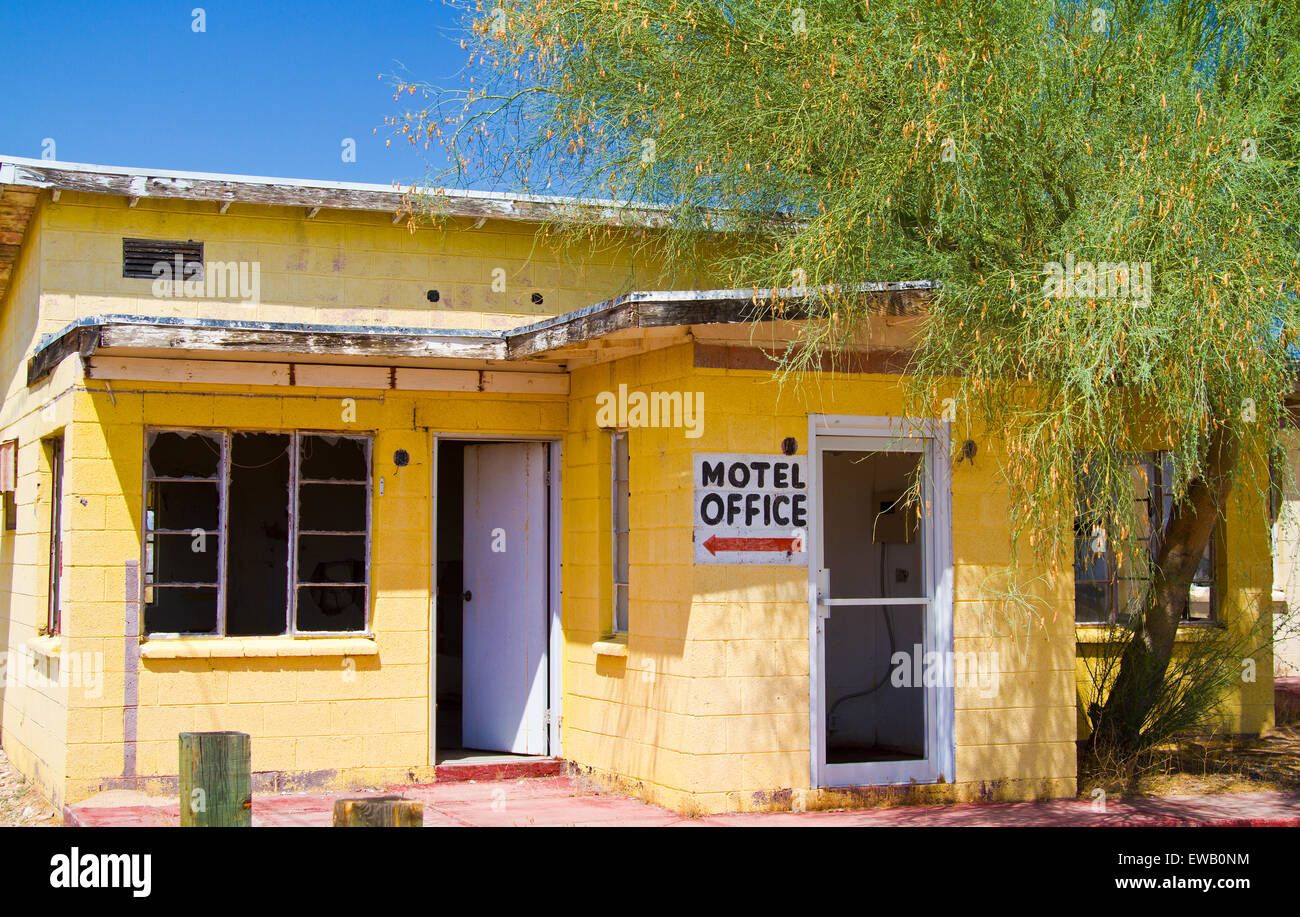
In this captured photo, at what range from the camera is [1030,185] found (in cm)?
778

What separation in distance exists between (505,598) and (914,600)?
10.6 ft

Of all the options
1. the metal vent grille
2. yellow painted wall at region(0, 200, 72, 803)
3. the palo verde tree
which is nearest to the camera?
the palo verde tree

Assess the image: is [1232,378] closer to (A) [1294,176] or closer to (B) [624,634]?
(A) [1294,176]

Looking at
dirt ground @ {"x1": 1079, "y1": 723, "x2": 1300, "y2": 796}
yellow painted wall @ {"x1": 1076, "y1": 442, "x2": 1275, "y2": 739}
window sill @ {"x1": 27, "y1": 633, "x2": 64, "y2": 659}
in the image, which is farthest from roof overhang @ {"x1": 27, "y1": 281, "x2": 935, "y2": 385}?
yellow painted wall @ {"x1": 1076, "y1": 442, "x2": 1275, "y2": 739}

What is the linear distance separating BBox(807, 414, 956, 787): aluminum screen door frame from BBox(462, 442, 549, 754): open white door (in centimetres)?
242

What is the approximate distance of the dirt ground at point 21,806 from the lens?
29.1ft

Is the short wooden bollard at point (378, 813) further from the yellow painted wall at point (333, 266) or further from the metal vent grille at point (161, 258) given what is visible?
the metal vent grille at point (161, 258)

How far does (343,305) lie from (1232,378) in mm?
6995

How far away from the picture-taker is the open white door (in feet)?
32.3

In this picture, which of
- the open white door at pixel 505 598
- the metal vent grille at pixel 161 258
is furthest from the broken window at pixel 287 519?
the metal vent grille at pixel 161 258

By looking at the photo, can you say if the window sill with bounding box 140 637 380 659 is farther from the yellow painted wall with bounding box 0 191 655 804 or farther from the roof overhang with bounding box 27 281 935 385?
the roof overhang with bounding box 27 281 935 385

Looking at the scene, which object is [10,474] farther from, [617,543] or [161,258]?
[617,543]

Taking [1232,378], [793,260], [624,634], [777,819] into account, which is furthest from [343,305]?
[1232,378]

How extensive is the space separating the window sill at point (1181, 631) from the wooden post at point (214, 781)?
714 centimetres
